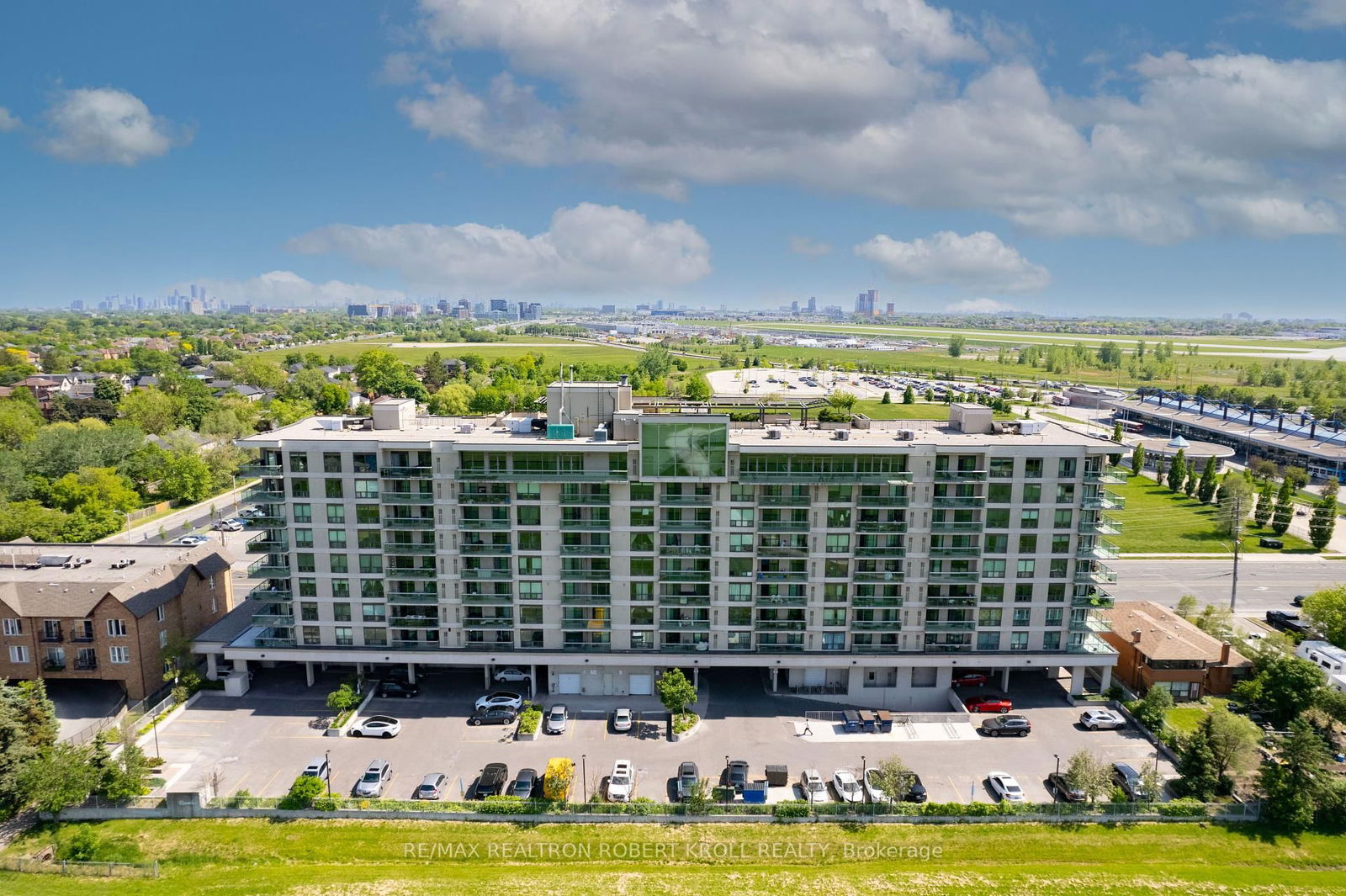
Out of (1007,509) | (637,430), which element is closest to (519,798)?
(637,430)

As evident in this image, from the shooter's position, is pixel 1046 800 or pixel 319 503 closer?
pixel 1046 800

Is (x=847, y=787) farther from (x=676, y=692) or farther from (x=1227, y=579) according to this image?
(x=1227, y=579)

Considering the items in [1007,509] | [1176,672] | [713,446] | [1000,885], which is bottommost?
[1000,885]

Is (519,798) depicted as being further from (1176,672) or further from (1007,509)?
(1176,672)

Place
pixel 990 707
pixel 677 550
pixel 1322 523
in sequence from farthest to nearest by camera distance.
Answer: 1. pixel 1322 523
2. pixel 990 707
3. pixel 677 550

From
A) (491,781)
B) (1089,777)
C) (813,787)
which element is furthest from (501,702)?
(1089,777)

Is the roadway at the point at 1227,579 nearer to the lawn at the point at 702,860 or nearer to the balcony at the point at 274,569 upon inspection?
the lawn at the point at 702,860
